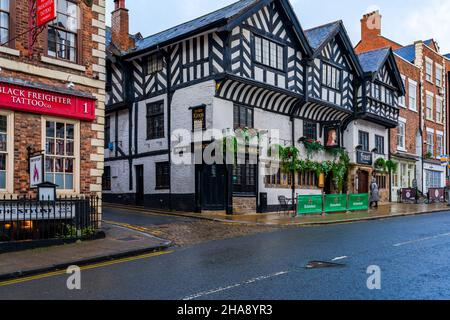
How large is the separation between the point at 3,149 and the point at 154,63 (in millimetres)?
13942

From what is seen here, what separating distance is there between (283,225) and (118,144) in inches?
521

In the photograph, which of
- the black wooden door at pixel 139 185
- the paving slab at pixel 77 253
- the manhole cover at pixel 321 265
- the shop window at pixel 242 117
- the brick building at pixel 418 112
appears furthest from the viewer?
the brick building at pixel 418 112

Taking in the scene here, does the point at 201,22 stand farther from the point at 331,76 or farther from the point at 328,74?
the point at 331,76

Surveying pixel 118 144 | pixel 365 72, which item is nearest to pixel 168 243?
pixel 118 144

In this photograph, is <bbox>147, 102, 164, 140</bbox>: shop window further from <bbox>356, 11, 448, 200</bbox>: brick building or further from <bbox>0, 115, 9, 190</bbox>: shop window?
<bbox>356, 11, 448, 200</bbox>: brick building

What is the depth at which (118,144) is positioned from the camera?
27375 mm

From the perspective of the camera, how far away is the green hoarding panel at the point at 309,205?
21.2m

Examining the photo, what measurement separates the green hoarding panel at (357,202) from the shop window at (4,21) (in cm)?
1738

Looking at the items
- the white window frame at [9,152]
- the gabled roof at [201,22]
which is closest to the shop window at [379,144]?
the gabled roof at [201,22]

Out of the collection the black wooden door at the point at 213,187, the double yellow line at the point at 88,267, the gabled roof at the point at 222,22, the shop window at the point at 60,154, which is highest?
the gabled roof at the point at 222,22

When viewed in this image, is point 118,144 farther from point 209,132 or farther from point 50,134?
point 50,134

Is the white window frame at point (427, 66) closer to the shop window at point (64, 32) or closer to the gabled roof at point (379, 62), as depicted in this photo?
the gabled roof at point (379, 62)

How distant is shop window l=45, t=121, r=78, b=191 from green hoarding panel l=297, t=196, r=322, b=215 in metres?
10.7
